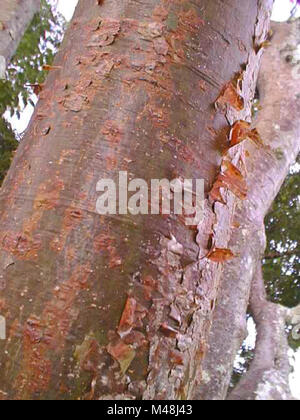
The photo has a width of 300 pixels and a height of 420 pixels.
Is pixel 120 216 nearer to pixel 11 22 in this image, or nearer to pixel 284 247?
pixel 11 22

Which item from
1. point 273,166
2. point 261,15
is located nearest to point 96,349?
point 261,15

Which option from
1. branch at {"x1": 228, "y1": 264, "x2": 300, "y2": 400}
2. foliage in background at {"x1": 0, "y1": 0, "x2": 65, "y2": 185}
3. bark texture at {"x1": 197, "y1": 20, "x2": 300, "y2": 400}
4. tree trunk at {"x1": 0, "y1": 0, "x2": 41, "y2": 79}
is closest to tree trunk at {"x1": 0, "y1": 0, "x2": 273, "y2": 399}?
bark texture at {"x1": 197, "y1": 20, "x2": 300, "y2": 400}

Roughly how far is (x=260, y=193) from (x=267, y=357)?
3.08 feet

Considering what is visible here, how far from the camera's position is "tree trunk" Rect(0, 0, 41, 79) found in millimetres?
2924

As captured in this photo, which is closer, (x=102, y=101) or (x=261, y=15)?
(x=102, y=101)

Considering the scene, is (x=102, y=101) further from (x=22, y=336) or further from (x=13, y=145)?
(x=13, y=145)

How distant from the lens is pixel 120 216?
65 cm

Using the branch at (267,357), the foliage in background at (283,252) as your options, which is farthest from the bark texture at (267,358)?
the foliage in background at (283,252)

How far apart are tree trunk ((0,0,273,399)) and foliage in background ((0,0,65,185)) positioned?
316 cm

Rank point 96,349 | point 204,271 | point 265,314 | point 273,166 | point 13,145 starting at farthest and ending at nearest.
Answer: point 13,145 → point 265,314 → point 273,166 → point 204,271 → point 96,349

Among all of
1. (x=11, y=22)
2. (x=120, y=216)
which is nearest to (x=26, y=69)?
(x=11, y=22)

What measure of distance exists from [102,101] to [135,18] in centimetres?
15

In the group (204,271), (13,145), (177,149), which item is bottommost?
(204,271)

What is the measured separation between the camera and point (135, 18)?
2.52 ft
